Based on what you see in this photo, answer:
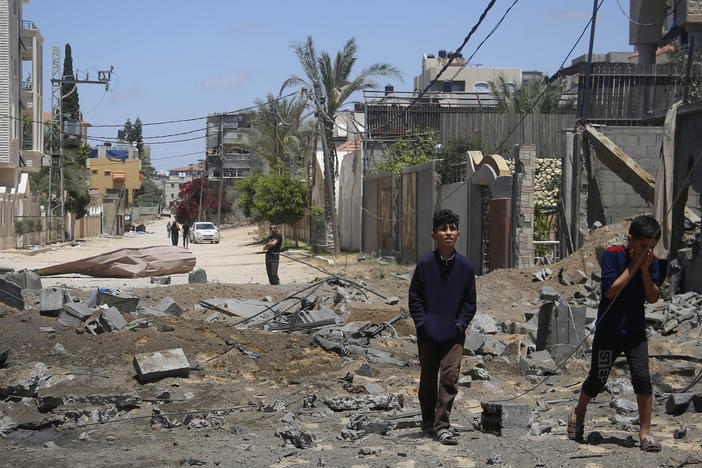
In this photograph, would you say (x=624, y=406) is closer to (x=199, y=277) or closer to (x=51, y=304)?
(x=51, y=304)

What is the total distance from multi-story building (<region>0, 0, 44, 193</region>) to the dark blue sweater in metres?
40.6

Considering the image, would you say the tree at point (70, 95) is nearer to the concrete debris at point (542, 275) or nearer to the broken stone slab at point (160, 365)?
the concrete debris at point (542, 275)

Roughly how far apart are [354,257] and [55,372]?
25901 mm

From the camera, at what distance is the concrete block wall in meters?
19.0

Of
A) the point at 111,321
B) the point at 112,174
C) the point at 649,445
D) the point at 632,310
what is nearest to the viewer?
the point at 649,445

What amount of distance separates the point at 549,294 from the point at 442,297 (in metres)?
8.95

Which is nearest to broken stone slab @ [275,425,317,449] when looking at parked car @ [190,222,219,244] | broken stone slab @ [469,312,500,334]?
broken stone slab @ [469,312,500,334]

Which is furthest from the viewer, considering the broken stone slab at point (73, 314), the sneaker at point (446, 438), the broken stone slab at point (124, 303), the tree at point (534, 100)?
the tree at point (534, 100)

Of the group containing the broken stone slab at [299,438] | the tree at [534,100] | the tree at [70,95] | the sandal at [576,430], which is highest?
the tree at [70,95]

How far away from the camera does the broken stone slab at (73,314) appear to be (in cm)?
1170

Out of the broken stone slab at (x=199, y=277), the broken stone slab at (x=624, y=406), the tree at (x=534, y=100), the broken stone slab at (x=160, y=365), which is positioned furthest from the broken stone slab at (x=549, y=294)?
the tree at (x=534, y=100)

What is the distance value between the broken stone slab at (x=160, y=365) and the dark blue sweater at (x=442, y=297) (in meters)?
3.57

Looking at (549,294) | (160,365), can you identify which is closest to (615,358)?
(160,365)

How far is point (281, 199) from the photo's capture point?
47.2 meters
